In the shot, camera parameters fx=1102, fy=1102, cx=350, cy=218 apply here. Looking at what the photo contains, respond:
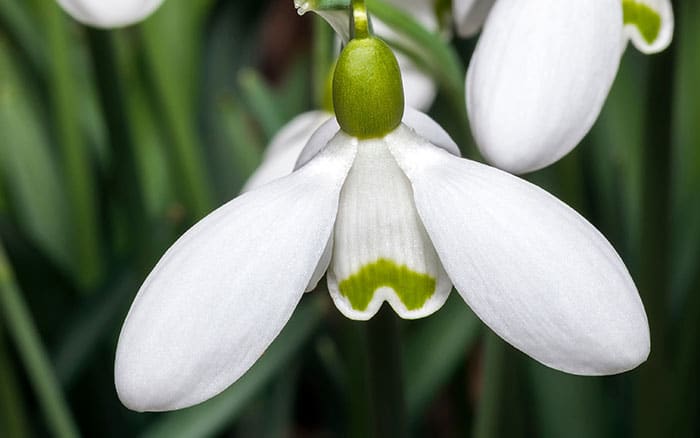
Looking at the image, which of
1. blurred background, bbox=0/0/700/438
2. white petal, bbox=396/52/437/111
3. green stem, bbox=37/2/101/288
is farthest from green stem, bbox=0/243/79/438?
white petal, bbox=396/52/437/111

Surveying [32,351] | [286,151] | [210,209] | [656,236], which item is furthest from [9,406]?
[656,236]

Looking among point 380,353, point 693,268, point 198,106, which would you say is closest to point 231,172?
point 198,106

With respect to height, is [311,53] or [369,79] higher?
[369,79]

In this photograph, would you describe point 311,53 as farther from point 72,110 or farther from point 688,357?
point 688,357

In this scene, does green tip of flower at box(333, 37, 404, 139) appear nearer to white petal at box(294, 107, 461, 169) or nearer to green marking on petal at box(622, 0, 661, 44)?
white petal at box(294, 107, 461, 169)

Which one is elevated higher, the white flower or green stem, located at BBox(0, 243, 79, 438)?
the white flower

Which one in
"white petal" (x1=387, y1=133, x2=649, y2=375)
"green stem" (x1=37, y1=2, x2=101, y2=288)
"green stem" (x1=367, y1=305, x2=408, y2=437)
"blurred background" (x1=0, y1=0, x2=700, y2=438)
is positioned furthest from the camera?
"green stem" (x1=37, y1=2, x2=101, y2=288)

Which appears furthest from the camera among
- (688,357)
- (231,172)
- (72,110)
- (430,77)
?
(231,172)
